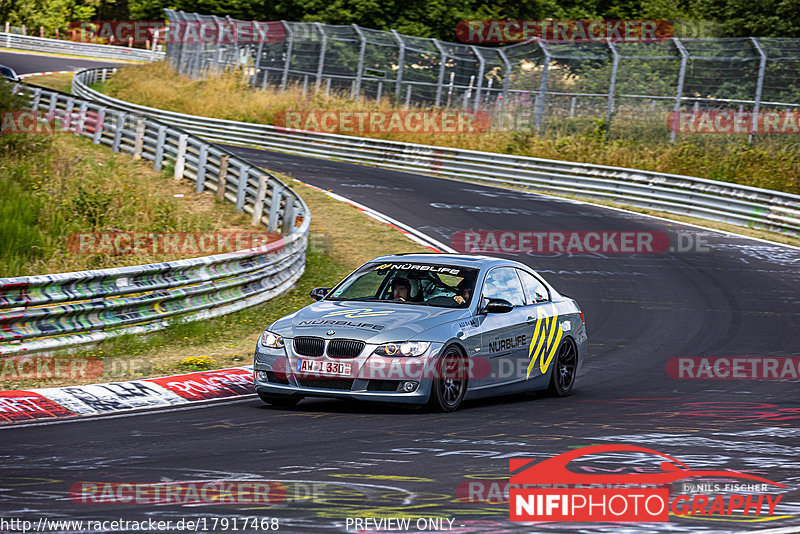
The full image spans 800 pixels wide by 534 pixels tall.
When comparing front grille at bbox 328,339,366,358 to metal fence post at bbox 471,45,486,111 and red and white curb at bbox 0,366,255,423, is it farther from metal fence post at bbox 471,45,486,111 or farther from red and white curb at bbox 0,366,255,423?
metal fence post at bbox 471,45,486,111

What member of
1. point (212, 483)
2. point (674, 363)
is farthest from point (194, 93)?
point (212, 483)

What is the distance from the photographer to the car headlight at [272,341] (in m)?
9.30

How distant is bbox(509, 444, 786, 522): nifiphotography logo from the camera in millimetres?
5656

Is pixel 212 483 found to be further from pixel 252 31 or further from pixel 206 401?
pixel 252 31

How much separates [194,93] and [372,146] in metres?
14.4

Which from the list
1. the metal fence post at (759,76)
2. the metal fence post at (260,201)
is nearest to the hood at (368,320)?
the metal fence post at (260,201)

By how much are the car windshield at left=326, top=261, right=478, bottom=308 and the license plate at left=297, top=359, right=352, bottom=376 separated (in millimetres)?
1300

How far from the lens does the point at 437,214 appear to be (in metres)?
25.4

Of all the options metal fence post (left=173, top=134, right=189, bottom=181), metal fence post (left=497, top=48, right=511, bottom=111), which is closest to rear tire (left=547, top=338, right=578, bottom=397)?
metal fence post (left=173, top=134, right=189, bottom=181)

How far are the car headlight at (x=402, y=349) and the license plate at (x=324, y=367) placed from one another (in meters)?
0.31

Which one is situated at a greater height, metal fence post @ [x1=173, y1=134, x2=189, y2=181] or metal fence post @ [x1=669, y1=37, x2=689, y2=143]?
metal fence post @ [x1=669, y1=37, x2=689, y2=143]

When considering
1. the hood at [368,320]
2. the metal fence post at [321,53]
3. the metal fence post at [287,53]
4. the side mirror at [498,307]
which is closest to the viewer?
the hood at [368,320]

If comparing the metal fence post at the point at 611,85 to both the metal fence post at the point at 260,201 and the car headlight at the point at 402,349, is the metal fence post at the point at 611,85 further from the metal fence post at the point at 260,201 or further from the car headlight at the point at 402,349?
the car headlight at the point at 402,349

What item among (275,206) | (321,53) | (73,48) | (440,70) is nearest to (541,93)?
(440,70)
